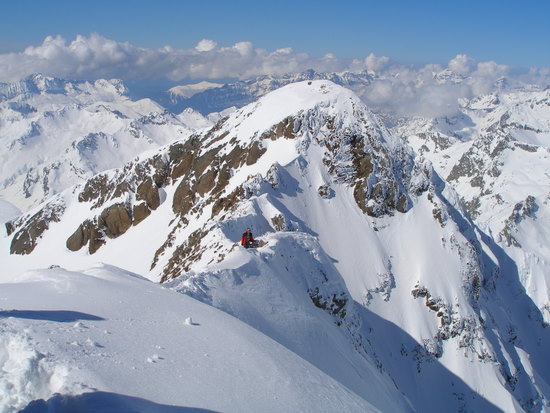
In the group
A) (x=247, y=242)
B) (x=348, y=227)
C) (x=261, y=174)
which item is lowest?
(x=247, y=242)

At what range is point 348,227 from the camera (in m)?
62.7

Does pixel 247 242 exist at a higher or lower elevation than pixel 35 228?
higher

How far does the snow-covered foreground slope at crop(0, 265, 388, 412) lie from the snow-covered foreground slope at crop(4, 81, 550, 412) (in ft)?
68.8

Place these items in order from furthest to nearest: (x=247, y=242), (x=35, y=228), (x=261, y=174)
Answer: (x=35, y=228) < (x=261, y=174) < (x=247, y=242)

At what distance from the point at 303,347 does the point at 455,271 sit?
50.9 m

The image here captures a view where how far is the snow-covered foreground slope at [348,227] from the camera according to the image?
55.8 m

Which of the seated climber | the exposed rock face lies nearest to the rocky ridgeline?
the exposed rock face

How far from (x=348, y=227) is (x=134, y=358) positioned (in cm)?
5392

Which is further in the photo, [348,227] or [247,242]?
[348,227]

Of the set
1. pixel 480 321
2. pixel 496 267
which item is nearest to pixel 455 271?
pixel 480 321

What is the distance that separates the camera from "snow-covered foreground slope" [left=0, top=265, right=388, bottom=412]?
29.7ft

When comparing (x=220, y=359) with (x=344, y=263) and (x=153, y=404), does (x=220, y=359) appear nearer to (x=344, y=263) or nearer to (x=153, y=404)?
(x=153, y=404)

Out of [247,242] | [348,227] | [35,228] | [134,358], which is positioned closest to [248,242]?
[247,242]

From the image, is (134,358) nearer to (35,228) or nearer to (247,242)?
(247,242)
